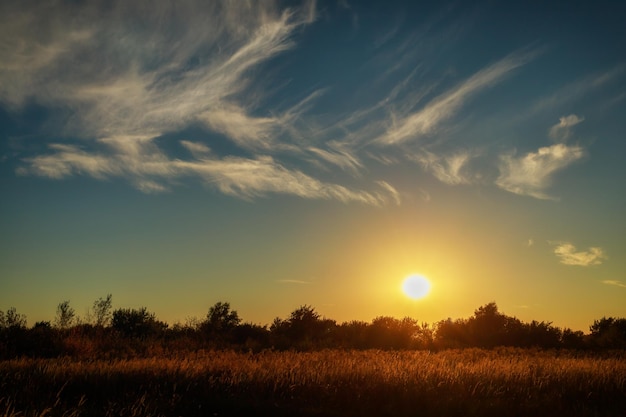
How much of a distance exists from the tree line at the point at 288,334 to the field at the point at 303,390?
7.47m

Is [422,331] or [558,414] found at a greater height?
[422,331]

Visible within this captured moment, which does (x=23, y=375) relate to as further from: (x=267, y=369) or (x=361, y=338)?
(x=361, y=338)

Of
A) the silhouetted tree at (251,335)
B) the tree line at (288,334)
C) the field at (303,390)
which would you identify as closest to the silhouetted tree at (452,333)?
the tree line at (288,334)

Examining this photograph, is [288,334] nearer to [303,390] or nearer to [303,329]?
[303,329]

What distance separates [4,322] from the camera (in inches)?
983

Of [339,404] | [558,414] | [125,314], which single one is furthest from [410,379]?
[125,314]

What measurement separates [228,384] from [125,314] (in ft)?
70.2

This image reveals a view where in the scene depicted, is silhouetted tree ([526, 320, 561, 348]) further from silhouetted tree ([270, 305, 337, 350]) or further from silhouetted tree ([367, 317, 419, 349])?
silhouetted tree ([270, 305, 337, 350])

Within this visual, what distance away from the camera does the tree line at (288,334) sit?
23141mm

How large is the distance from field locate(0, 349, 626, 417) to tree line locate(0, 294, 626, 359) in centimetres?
747

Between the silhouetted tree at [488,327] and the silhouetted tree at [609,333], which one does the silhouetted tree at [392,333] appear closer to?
the silhouetted tree at [488,327]

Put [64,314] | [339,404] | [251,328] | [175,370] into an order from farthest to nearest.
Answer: [251,328] → [64,314] → [175,370] → [339,404]

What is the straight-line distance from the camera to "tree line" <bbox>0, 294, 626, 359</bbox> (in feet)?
75.9

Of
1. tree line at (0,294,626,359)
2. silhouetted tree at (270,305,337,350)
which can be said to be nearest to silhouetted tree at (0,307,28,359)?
tree line at (0,294,626,359)
